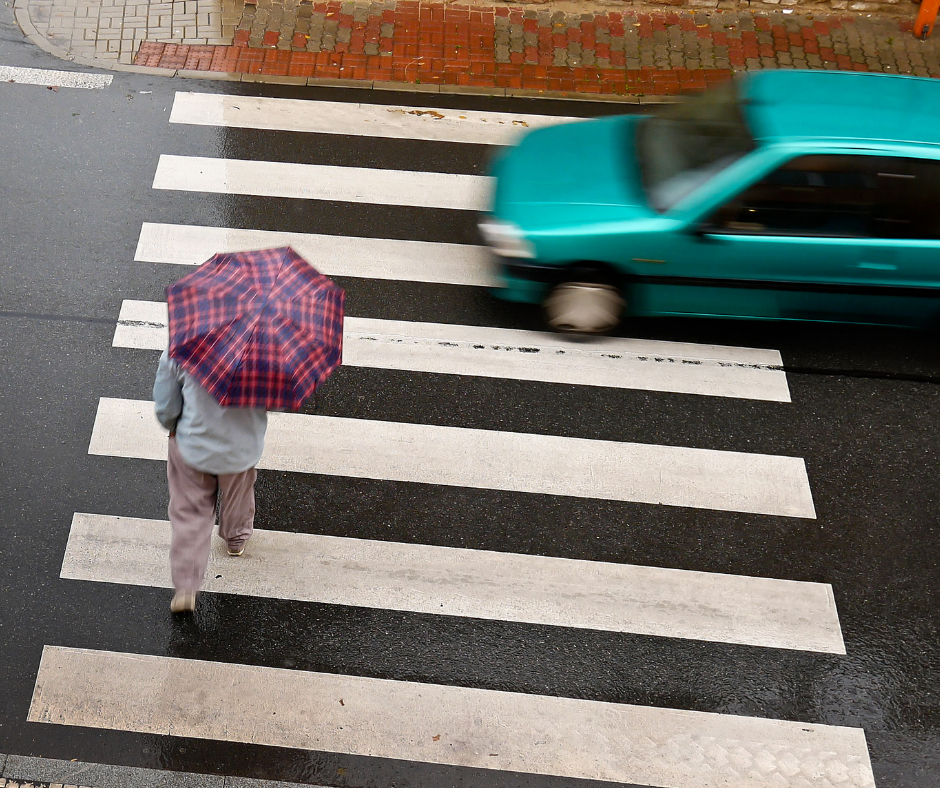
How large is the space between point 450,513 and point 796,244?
2909 mm

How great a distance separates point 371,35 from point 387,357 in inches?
176

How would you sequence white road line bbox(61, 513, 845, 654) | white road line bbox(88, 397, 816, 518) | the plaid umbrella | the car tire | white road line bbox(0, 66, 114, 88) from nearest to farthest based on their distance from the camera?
the plaid umbrella, white road line bbox(61, 513, 845, 654), white road line bbox(88, 397, 816, 518), the car tire, white road line bbox(0, 66, 114, 88)

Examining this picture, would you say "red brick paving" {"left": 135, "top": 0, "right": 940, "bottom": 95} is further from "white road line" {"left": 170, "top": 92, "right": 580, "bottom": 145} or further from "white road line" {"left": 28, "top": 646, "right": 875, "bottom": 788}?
"white road line" {"left": 28, "top": 646, "right": 875, "bottom": 788}

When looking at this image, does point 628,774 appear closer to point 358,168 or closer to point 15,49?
point 358,168

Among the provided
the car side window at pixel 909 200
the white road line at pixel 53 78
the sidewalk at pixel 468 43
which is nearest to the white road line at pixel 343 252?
the white road line at pixel 53 78

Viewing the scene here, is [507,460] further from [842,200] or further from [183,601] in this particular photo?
[842,200]

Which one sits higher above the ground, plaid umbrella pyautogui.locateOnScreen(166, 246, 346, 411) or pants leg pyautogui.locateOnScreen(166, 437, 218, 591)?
plaid umbrella pyautogui.locateOnScreen(166, 246, 346, 411)

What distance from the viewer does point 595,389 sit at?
6469mm

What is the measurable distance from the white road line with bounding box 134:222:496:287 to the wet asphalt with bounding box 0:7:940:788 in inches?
5.3

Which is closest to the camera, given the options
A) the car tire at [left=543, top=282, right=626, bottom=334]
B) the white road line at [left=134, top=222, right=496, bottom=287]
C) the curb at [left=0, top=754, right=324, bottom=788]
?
the curb at [left=0, top=754, right=324, bottom=788]

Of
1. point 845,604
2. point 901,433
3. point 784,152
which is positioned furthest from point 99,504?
point 901,433

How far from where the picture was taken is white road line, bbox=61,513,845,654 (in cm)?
526

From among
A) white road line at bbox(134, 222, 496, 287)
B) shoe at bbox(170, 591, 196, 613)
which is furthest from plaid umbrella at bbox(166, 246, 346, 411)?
white road line at bbox(134, 222, 496, 287)

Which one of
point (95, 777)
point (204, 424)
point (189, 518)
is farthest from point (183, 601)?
point (204, 424)
